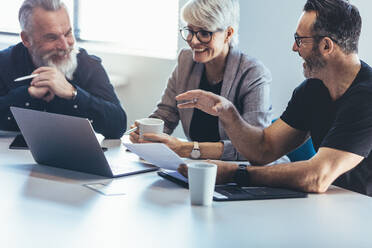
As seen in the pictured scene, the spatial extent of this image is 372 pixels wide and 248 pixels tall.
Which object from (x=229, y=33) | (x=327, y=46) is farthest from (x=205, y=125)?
(x=327, y=46)

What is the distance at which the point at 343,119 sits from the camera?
79.4 inches

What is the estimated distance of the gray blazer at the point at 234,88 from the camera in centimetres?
271

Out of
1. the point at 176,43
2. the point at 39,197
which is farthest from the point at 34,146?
the point at 176,43

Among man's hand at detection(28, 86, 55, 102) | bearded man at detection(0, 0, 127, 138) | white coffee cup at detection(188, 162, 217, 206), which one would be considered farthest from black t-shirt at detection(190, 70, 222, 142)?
white coffee cup at detection(188, 162, 217, 206)

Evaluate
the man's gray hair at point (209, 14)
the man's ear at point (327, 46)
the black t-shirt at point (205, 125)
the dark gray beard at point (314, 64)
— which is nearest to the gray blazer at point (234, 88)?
the black t-shirt at point (205, 125)

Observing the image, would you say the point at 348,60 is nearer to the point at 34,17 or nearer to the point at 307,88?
the point at 307,88

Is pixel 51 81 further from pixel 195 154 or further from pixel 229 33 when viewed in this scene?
pixel 229 33

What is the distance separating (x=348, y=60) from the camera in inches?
85.7

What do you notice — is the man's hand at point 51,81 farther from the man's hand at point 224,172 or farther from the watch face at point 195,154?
the man's hand at point 224,172

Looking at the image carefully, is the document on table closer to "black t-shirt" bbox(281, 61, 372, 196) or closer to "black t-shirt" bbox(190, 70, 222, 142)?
"black t-shirt" bbox(281, 61, 372, 196)

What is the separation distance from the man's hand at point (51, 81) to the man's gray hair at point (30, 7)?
418 millimetres

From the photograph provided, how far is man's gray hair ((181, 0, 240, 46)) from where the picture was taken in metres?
2.80

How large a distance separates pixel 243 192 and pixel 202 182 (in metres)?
0.21

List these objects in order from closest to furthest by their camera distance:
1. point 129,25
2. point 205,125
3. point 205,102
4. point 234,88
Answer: point 205,102, point 234,88, point 205,125, point 129,25
